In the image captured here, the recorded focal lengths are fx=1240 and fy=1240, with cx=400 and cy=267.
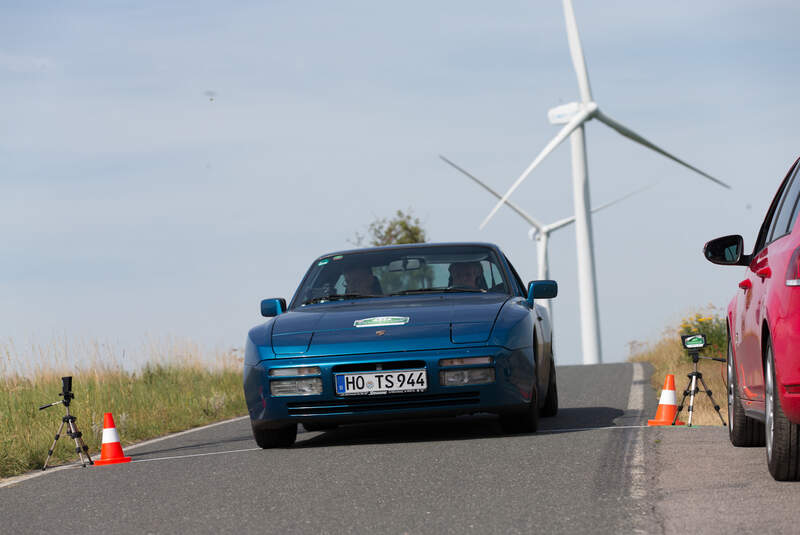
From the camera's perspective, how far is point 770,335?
5.70 m

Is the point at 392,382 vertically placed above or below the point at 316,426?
above

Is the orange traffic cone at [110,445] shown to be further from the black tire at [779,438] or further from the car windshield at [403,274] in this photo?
the black tire at [779,438]

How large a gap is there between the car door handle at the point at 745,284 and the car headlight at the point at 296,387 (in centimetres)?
284

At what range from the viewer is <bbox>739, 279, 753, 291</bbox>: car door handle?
682 cm

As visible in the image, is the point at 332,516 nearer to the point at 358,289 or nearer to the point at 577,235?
the point at 358,289

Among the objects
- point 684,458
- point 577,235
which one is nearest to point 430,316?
point 684,458

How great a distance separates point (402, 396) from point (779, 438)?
302 cm

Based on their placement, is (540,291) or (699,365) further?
(699,365)

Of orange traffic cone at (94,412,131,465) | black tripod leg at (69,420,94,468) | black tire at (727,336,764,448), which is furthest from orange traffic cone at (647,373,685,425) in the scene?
black tripod leg at (69,420,94,468)

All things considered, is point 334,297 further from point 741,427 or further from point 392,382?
point 741,427

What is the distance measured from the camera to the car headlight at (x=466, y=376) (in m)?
8.24

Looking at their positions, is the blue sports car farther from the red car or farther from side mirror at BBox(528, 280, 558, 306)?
the red car

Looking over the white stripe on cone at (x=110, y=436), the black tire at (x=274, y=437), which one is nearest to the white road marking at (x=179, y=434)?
the white stripe on cone at (x=110, y=436)

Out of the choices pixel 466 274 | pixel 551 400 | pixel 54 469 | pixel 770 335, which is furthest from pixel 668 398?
pixel 54 469
